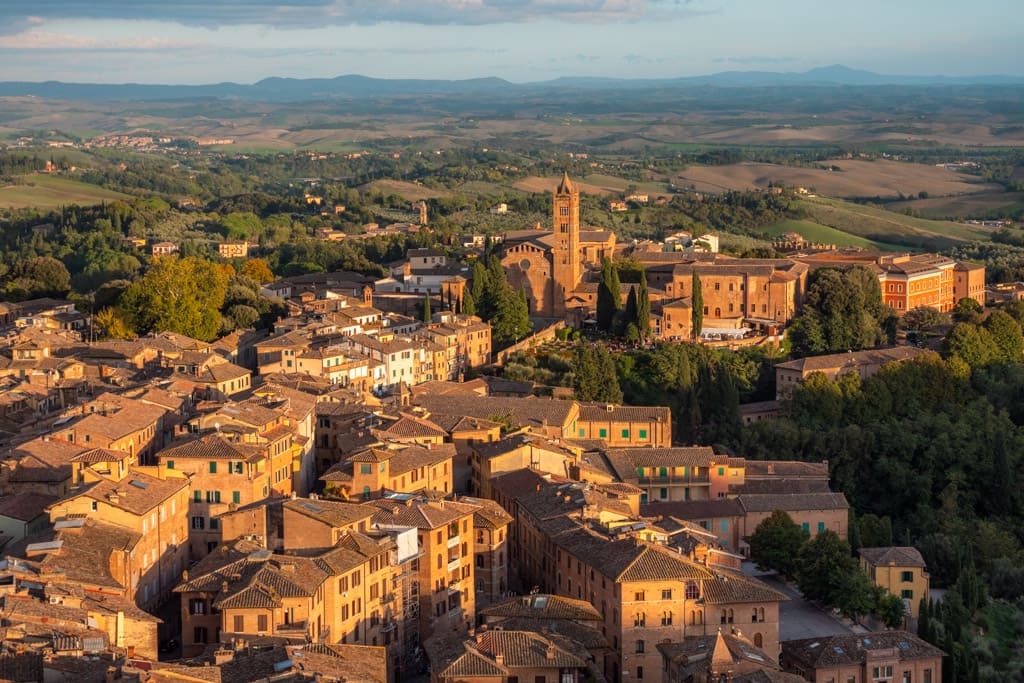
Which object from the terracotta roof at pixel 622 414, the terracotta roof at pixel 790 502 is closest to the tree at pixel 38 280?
Answer: the terracotta roof at pixel 622 414

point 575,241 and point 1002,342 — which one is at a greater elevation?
point 575,241

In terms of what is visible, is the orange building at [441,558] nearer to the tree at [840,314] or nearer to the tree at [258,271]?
the tree at [840,314]

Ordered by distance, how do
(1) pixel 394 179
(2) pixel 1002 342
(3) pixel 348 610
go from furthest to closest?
(1) pixel 394 179, (2) pixel 1002 342, (3) pixel 348 610

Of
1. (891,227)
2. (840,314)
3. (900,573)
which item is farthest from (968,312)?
(891,227)

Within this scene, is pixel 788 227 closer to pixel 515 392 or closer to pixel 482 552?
pixel 515 392

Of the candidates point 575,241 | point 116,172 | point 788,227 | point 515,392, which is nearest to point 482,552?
point 515,392

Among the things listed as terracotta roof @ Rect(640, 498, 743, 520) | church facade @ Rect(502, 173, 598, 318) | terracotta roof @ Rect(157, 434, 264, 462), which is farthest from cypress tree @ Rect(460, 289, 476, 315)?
terracotta roof @ Rect(157, 434, 264, 462)

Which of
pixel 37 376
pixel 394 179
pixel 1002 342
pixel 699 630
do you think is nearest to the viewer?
pixel 699 630

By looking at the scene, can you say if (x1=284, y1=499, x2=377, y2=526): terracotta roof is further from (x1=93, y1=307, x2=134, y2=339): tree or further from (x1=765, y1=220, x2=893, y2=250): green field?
(x1=765, y1=220, x2=893, y2=250): green field
